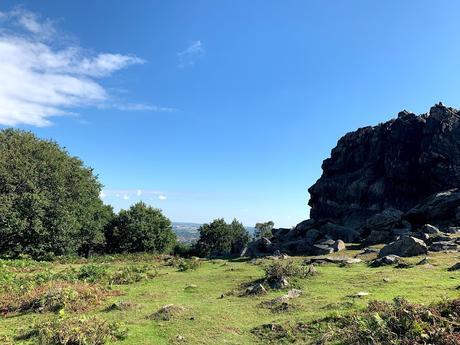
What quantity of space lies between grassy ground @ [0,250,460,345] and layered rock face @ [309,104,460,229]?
57.3m

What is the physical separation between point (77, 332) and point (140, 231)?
208 ft

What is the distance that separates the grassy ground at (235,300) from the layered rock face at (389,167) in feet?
188

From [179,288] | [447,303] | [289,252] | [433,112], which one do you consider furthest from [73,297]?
[433,112]

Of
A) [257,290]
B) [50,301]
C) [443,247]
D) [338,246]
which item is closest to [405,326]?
[257,290]

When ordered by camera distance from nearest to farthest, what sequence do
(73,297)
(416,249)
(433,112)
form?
1. (73,297)
2. (416,249)
3. (433,112)

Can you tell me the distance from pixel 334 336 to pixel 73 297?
13414 millimetres

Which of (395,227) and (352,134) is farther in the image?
(352,134)

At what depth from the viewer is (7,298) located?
20797 millimetres

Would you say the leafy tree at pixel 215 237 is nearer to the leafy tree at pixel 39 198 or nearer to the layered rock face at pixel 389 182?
the layered rock face at pixel 389 182

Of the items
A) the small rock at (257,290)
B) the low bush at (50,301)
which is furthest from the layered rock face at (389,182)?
the low bush at (50,301)

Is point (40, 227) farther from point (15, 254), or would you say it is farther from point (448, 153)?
point (448, 153)

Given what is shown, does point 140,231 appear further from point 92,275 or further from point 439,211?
point 439,211

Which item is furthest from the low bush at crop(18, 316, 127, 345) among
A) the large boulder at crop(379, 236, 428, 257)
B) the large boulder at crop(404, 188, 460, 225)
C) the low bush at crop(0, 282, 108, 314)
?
the large boulder at crop(404, 188, 460, 225)

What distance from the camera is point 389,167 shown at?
98000 millimetres
